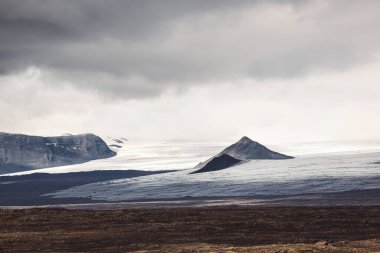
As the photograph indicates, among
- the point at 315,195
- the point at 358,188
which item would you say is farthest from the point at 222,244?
the point at 358,188

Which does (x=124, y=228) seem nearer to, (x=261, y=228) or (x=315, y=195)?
(x=261, y=228)

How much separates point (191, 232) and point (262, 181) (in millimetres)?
86041

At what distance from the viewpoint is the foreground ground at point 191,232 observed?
35062mm

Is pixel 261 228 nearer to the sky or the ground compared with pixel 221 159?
nearer to the ground

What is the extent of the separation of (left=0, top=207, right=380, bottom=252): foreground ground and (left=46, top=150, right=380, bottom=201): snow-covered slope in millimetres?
57136

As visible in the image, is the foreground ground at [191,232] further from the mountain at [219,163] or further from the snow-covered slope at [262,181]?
the mountain at [219,163]

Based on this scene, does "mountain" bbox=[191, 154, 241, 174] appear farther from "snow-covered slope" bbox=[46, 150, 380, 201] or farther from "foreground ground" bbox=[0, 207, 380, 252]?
"foreground ground" bbox=[0, 207, 380, 252]

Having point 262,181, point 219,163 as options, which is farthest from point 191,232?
point 219,163

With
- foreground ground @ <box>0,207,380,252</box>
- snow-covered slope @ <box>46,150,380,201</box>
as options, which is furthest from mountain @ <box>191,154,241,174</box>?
foreground ground @ <box>0,207,380,252</box>

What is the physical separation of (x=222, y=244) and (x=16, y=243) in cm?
1440

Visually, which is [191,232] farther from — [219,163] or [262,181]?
[219,163]

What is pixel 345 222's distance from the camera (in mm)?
46781

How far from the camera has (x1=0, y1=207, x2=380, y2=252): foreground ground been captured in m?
35.1

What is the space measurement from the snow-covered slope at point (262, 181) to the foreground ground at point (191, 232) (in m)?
57.1
